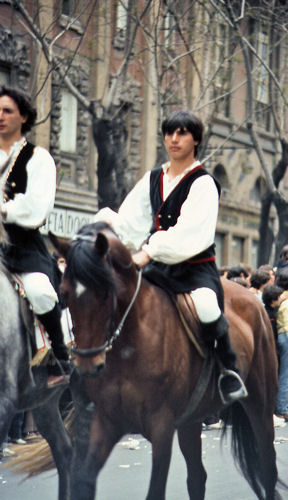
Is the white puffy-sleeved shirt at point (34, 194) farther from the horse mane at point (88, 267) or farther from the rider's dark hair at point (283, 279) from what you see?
the rider's dark hair at point (283, 279)

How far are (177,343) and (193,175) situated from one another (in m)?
1.02

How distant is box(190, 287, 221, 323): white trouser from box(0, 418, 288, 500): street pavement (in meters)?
Answer: 1.35

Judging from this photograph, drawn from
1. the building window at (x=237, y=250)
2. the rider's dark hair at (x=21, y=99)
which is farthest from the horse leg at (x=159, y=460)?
the building window at (x=237, y=250)

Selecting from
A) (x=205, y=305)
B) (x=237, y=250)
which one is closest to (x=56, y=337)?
(x=205, y=305)

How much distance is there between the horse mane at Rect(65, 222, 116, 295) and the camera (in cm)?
484

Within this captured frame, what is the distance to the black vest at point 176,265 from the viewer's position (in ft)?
18.5

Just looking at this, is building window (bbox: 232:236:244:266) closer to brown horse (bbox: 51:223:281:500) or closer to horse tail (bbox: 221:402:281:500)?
horse tail (bbox: 221:402:281:500)

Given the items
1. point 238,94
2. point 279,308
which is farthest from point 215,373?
point 238,94

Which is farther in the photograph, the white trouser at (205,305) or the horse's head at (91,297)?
the white trouser at (205,305)

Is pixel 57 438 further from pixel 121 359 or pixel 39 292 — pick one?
pixel 121 359

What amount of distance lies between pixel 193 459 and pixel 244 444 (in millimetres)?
759

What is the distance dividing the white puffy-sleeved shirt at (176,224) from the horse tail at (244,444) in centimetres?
171

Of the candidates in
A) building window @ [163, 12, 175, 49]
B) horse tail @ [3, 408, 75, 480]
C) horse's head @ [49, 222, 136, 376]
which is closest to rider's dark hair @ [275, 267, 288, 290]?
building window @ [163, 12, 175, 49]

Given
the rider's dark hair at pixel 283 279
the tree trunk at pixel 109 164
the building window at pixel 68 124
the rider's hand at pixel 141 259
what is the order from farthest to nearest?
the building window at pixel 68 124
the tree trunk at pixel 109 164
the rider's dark hair at pixel 283 279
the rider's hand at pixel 141 259
